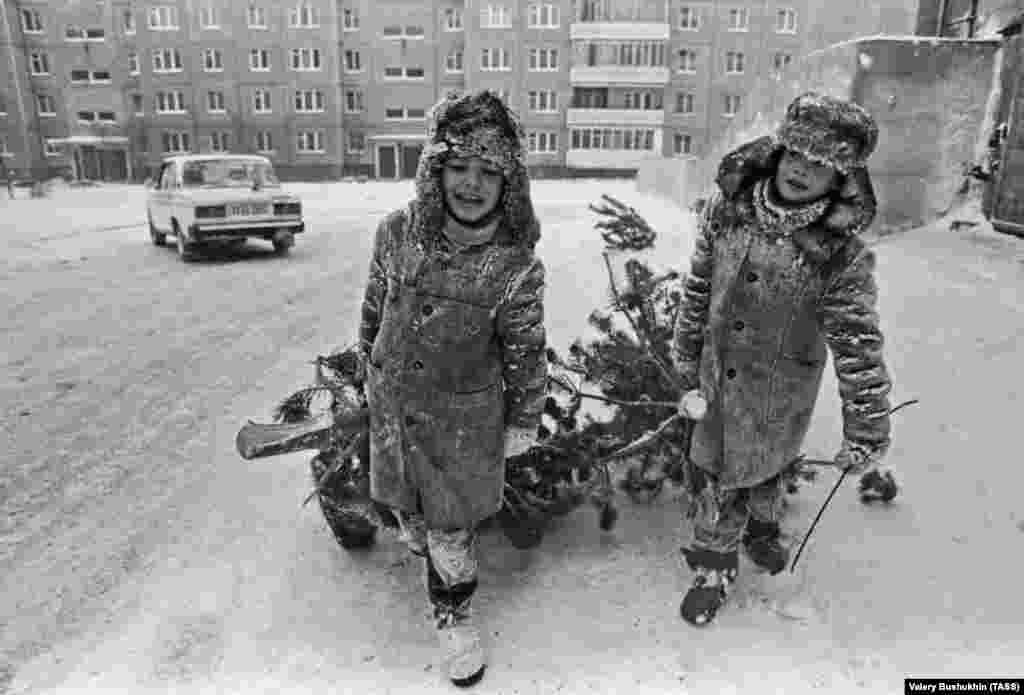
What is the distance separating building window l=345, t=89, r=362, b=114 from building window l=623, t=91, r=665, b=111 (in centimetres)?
1807

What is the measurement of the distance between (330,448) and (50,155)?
5686 cm

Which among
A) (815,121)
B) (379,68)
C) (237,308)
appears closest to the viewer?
(815,121)

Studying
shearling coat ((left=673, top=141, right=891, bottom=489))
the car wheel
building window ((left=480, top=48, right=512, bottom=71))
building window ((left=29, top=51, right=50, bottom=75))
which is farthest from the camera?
building window ((left=29, top=51, right=50, bottom=75))

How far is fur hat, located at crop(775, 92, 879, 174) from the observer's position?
2.11 m

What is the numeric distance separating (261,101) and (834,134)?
50.7m

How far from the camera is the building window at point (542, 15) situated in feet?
149

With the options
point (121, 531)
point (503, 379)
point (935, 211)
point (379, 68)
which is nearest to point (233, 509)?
point (121, 531)

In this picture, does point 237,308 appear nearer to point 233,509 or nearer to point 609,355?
point 233,509

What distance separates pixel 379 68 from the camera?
46906 millimetres

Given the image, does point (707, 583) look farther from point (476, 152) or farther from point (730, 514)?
point (476, 152)

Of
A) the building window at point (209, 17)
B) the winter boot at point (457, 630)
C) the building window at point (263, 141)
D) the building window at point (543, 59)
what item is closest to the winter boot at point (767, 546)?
the winter boot at point (457, 630)

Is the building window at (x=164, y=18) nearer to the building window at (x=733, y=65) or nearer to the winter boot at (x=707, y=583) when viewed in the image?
the building window at (x=733, y=65)

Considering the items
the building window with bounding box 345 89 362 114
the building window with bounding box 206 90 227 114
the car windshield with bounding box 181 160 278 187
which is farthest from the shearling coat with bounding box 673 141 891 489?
the building window with bounding box 206 90 227 114

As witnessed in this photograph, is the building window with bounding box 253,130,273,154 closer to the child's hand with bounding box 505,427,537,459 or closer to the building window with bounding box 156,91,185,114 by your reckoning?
the building window with bounding box 156,91,185,114
